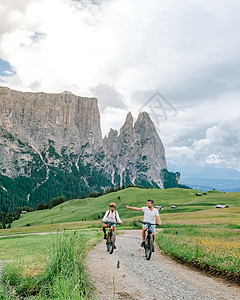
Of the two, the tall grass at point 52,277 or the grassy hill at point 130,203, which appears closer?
the tall grass at point 52,277

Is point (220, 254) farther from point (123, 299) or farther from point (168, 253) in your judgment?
point (123, 299)

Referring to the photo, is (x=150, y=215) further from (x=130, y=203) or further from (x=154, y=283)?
(x=130, y=203)

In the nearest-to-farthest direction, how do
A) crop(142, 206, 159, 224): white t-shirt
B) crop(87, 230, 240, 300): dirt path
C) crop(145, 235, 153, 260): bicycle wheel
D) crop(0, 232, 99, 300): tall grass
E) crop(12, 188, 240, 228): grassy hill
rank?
crop(0, 232, 99, 300): tall grass → crop(87, 230, 240, 300): dirt path → crop(145, 235, 153, 260): bicycle wheel → crop(142, 206, 159, 224): white t-shirt → crop(12, 188, 240, 228): grassy hill

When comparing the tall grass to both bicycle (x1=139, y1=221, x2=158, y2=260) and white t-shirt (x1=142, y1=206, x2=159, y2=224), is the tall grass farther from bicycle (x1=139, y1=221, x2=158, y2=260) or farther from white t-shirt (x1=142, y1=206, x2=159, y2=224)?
white t-shirt (x1=142, y1=206, x2=159, y2=224)

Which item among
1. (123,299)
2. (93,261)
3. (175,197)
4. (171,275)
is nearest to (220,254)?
(171,275)

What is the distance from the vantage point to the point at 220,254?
15109 mm

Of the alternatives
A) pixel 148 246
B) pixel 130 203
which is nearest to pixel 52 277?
pixel 148 246

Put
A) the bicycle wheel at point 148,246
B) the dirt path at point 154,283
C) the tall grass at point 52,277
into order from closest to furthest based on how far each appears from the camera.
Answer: the tall grass at point 52,277, the dirt path at point 154,283, the bicycle wheel at point 148,246

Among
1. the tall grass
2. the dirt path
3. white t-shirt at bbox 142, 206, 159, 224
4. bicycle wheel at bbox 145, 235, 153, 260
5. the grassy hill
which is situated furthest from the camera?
the grassy hill

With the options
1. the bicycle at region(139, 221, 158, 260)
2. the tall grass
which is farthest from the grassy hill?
the tall grass

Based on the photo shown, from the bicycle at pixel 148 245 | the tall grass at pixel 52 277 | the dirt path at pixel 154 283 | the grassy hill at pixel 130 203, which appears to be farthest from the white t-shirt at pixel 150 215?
the grassy hill at pixel 130 203

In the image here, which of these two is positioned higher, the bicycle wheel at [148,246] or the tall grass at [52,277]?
the tall grass at [52,277]

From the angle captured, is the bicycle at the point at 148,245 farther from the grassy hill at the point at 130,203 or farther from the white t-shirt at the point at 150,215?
the grassy hill at the point at 130,203

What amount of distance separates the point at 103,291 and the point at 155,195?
444ft
